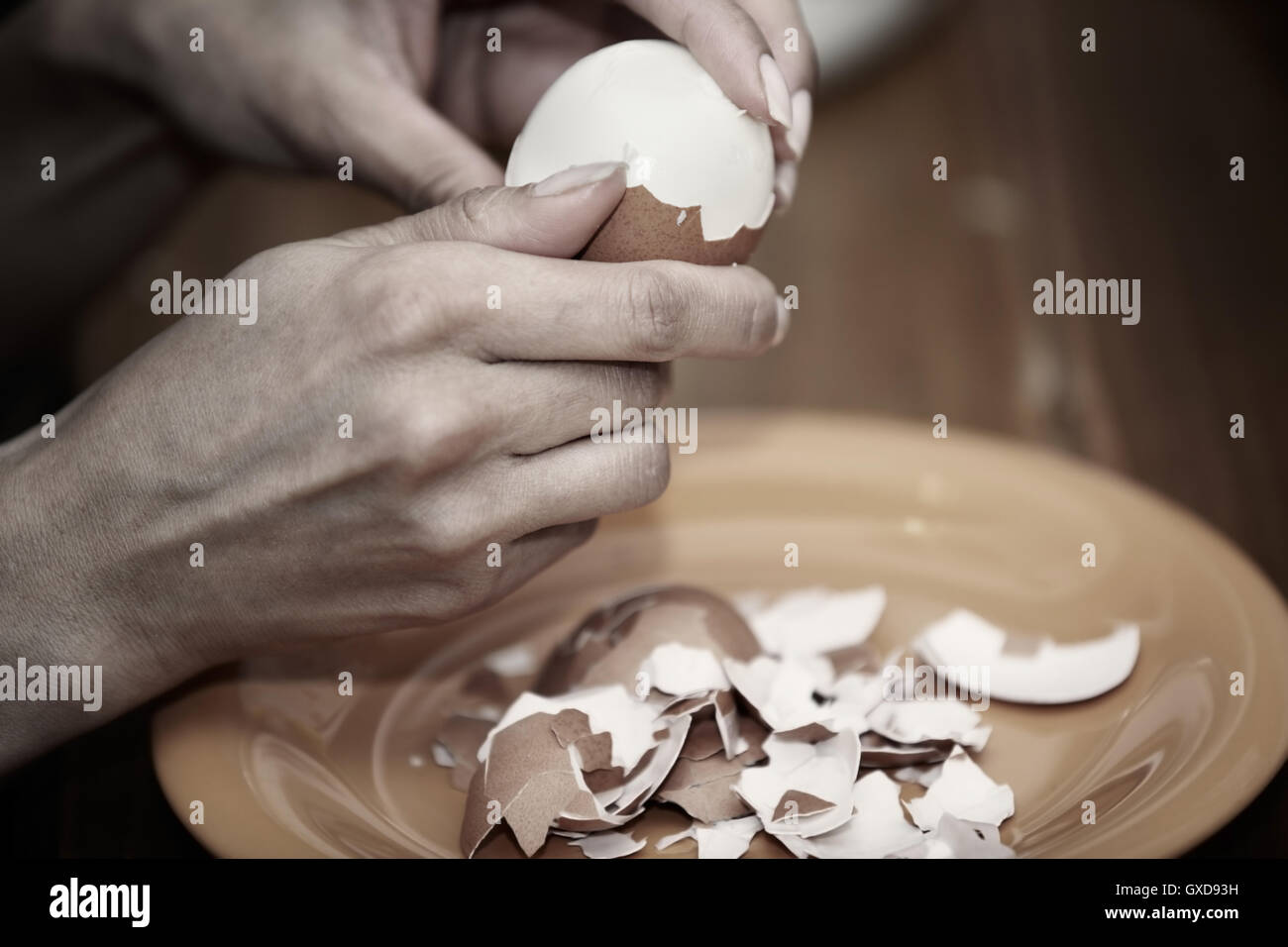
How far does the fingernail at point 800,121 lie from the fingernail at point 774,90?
0.07m

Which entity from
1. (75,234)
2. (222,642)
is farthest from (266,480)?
(75,234)

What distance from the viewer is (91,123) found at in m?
1.33

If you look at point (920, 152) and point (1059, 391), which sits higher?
point (920, 152)

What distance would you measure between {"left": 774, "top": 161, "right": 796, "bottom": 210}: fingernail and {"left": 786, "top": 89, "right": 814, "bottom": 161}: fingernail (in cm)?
1

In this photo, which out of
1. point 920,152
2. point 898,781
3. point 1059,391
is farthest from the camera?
point 920,152

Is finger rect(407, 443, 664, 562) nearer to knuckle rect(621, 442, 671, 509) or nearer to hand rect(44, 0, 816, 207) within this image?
knuckle rect(621, 442, 671, 509)

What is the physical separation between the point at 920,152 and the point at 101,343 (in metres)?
1.22

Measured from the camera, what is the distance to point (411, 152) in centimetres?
94

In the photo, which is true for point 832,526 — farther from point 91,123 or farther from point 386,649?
point 91,123

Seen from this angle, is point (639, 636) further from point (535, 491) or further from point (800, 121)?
point (800, 121)

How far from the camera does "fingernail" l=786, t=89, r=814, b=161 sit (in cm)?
87

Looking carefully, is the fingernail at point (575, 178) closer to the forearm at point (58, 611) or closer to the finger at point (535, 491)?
the finger at point (535, 491)

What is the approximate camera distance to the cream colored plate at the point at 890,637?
0.71 metres

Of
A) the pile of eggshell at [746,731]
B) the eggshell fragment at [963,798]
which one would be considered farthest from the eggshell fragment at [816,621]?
the eggshell fragment at [963,798]
